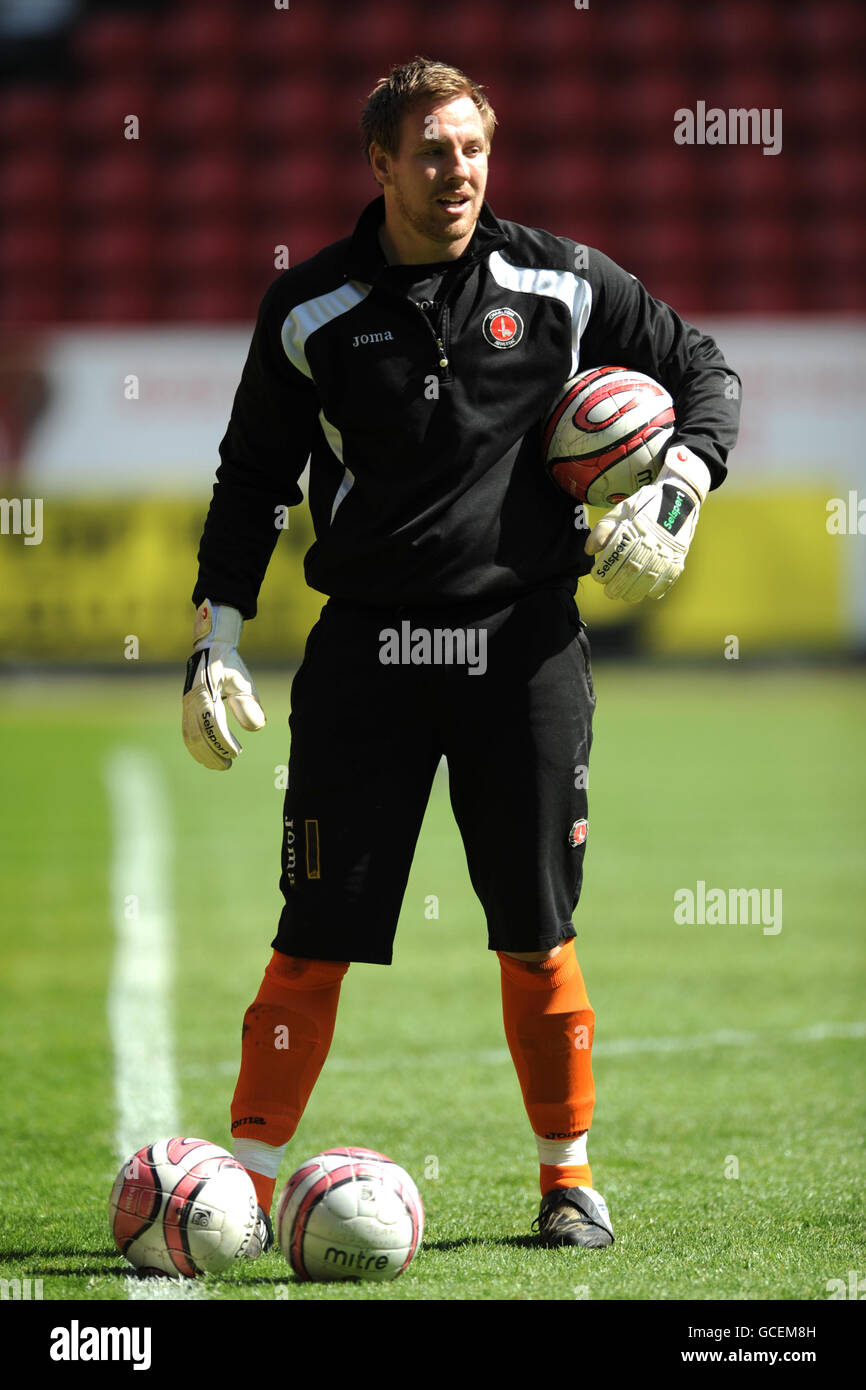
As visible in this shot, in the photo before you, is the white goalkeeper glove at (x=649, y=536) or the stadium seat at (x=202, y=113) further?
the stadium seat at (x=202, y=113)

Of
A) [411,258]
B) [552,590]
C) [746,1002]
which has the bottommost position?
[746,1002]

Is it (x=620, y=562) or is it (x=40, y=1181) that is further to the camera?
(x=40, y=1181)

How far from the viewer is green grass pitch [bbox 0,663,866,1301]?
3.37 m

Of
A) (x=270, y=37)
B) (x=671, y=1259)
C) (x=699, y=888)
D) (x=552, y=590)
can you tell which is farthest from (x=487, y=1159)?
(x=270, y=37)

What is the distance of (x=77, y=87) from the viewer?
72.3ft

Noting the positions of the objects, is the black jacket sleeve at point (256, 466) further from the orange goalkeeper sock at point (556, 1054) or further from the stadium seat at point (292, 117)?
the stadium seat at point (292, 117)

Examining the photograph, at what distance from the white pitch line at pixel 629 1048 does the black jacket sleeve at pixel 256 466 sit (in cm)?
190

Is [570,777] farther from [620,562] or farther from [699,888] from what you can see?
[699,888]

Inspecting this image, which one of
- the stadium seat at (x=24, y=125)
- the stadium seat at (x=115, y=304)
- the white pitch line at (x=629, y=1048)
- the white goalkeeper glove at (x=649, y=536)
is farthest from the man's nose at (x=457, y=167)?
the stadium seat at (x=24, y=125)

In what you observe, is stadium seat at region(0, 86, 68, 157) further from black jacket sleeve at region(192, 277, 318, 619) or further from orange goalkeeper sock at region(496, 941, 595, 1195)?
orange goalkeeper sock at region(496, 941, 595, 1195)

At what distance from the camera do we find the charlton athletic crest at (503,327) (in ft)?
11.0
